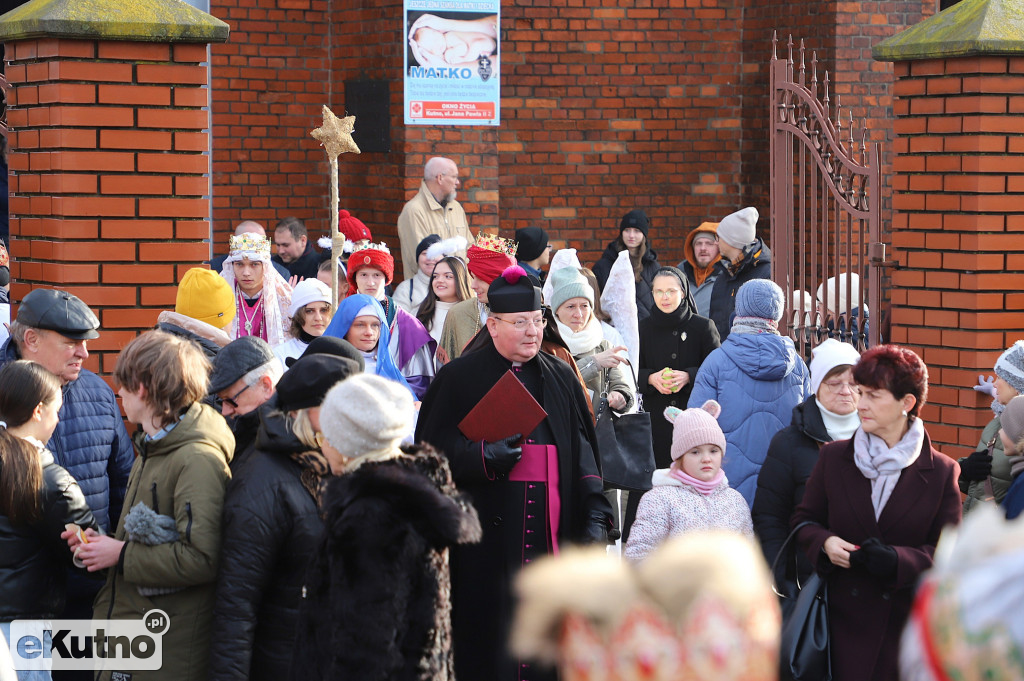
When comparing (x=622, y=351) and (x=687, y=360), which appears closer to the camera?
(x=622, y=351)

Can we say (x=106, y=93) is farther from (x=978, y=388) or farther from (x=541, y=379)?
(x=978, y=388)

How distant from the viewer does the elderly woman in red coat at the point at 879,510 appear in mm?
3965

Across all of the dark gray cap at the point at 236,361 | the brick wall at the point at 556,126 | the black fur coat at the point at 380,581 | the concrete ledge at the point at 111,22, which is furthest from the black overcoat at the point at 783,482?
the brick wall at the point at 556,126

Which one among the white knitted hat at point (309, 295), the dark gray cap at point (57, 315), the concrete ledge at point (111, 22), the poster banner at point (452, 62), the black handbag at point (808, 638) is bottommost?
the black handbag at point (808, 638)

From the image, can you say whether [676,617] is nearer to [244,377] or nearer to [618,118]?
[244,377]

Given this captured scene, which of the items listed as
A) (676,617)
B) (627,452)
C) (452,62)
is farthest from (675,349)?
(676,617)

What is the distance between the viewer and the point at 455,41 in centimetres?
1055

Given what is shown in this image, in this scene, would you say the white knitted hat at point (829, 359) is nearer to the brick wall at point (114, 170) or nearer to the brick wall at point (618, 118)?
the brick wall at point (114, 170)

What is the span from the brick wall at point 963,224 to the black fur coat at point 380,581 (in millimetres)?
3400

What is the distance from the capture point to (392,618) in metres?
2.92

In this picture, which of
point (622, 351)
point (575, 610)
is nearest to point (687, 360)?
point (622, 351)

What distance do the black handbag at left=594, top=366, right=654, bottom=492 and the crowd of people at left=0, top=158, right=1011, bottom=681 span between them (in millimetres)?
280

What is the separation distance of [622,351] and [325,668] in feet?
11.4

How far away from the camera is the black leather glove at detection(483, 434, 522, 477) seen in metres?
4.20
